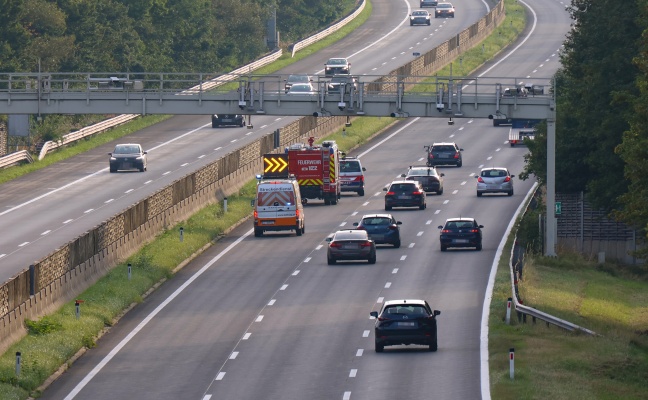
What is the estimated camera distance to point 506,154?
324 feet

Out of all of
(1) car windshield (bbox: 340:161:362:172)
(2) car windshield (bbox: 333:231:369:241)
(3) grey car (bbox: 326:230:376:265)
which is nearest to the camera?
(3) grey car (bbox: 326:230:376:265)

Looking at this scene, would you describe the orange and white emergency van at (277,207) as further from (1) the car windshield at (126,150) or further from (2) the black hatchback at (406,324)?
(2) the black hatchback at (406,324)

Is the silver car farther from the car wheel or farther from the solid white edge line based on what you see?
the car wheel

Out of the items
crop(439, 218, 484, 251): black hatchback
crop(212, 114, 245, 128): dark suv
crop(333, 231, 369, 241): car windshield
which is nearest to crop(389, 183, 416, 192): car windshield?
crop(439, 218, 484, 251): black hatchback

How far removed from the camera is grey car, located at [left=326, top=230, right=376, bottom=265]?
202 ft

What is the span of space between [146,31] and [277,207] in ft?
241

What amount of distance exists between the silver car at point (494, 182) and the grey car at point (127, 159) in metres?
19.6

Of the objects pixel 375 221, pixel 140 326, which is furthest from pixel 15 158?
pixel 140 326

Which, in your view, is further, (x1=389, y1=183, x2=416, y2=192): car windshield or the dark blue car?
(x1=389, y1=183, x2=416, y2=192): car windshield

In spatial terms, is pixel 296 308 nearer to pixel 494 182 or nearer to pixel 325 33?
pixel 494 182

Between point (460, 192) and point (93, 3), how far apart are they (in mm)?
54443

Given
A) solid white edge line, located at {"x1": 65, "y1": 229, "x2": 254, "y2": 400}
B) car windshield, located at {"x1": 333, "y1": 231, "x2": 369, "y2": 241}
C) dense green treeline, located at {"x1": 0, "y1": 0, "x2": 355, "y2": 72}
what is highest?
dense green treeline, located at {"x1": 0, "y1": 0, "x2": 355, "y2": 72}

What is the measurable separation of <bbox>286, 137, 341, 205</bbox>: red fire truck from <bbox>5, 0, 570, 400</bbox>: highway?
0.97 meters

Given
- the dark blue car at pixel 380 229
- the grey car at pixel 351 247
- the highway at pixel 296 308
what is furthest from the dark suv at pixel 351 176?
the grey car at pixel 351 247
